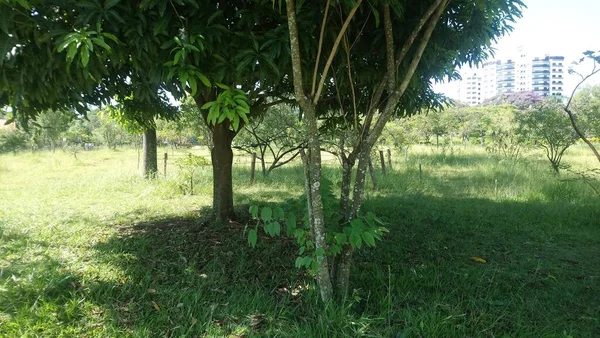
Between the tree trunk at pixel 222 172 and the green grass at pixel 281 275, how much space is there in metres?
0.25

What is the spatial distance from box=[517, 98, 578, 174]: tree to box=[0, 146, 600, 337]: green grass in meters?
5.59

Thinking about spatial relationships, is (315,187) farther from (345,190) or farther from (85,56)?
(85,56)

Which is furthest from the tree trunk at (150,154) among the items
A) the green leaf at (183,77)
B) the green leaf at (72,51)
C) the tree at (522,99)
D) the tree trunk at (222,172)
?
the tree at (522,99)

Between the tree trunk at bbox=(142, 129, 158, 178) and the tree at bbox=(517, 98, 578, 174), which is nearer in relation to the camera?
the tree trunk at bbox=(142, 129, 158, 178)

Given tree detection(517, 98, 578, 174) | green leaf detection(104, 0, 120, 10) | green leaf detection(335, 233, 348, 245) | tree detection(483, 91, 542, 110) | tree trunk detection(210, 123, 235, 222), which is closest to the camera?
green leaf detection(104, 0, 120, 10)

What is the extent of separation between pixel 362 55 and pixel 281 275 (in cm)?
214

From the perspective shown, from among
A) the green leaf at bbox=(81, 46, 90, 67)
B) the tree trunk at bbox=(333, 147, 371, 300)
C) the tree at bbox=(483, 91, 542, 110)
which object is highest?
the tree at bbox=(483, 91, 542, 110)

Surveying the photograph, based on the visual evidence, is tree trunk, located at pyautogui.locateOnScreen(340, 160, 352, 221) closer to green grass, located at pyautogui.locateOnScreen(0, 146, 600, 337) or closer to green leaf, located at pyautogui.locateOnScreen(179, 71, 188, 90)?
green grass, located at pyautogui.locateOnScreen(0, 146, 600, 337)

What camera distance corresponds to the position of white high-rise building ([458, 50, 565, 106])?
6475 millimetres

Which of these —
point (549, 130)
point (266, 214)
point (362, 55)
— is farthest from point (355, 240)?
point (549, 130)

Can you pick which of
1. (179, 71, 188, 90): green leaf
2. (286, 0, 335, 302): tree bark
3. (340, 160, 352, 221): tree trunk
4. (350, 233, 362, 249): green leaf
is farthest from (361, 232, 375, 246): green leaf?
(179, 71, 188, 90): green leaf

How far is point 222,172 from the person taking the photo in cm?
500

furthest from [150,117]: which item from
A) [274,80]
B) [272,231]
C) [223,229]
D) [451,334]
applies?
[451,334]

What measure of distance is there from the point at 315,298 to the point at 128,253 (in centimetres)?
229
